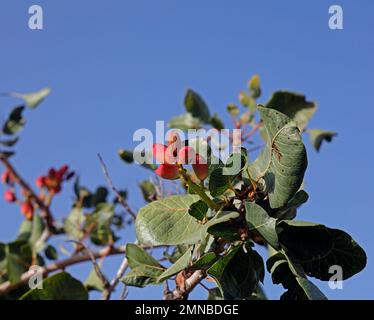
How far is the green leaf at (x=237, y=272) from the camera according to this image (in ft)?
3.01

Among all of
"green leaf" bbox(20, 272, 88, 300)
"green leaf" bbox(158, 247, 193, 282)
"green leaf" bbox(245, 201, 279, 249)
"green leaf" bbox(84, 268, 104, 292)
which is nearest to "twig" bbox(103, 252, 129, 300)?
"green leaf" bbox(84, 268, 104, 292)

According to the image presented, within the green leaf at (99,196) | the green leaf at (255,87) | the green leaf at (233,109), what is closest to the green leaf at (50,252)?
the green leaf at (99,196)

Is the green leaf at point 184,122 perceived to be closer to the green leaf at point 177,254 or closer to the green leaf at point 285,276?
the green leaf at point 177,254

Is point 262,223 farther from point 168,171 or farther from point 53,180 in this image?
point 53,180

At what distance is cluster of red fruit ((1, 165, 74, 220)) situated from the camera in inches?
92.9

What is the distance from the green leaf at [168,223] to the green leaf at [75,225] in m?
1.22

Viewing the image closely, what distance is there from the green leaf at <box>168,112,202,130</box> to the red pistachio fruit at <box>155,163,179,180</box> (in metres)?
1.28

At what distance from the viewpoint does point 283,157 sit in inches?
33.9

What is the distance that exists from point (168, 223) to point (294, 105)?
1126 millimetres

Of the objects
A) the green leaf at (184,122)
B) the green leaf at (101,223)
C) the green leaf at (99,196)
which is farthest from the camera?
the green leaf at (99,196)

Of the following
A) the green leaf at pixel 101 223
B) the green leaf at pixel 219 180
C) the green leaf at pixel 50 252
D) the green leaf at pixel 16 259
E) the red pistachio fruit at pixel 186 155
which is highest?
the red pistachio fruit at pixel 186 155

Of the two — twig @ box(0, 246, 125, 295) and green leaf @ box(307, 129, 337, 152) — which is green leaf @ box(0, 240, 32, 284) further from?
green leaf @ box(307, 129, 337, 152)

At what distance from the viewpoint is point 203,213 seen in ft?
3.13
